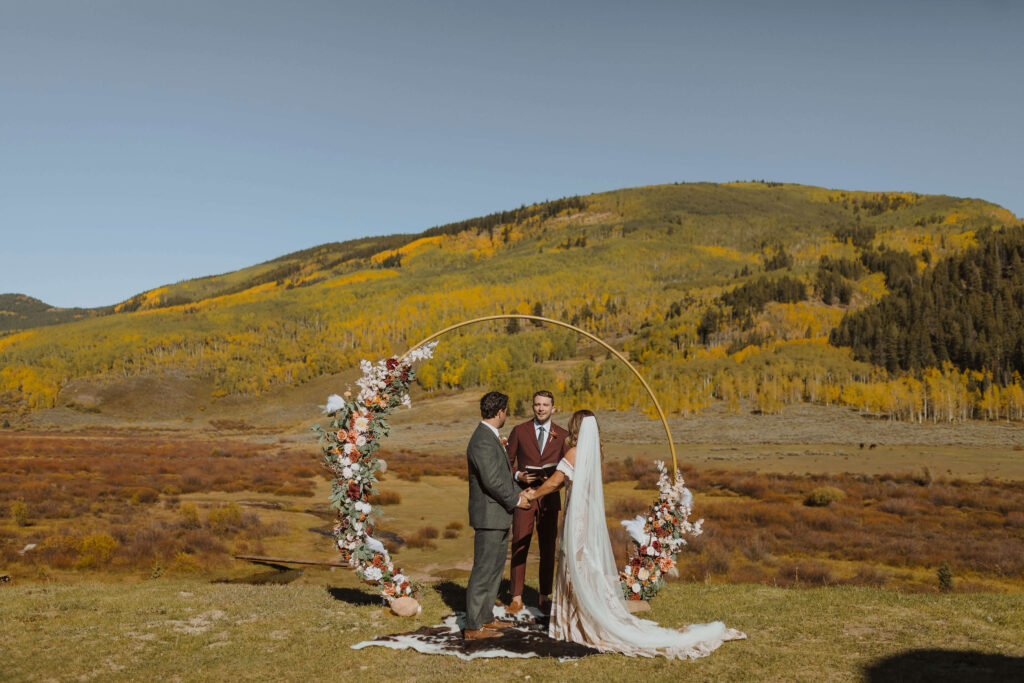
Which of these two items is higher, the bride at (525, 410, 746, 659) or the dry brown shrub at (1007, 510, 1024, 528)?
the bride at (525, 410, 746, 659)

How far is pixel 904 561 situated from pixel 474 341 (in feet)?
414

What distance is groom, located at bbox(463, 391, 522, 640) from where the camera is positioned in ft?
27.2

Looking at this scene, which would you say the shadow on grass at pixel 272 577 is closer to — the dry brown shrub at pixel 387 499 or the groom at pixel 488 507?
the groom at pixel 488 507

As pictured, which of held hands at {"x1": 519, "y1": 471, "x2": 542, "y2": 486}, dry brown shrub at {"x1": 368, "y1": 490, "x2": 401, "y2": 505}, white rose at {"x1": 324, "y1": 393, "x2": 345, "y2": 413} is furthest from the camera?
dry brown shrub at {"x1": 368, "y1": 490, "x2": 401, "y2": 505}

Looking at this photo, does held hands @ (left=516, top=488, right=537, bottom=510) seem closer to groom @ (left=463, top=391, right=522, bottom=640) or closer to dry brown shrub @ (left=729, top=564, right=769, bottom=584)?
groom @ (left=463, top=391, right=522, bottom=640)

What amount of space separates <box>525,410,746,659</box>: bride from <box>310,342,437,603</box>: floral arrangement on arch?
118 inches

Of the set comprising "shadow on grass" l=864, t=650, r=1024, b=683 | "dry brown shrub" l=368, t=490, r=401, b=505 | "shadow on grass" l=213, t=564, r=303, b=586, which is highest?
"shadow on grass" l=864, t=650, r=1024, b=683

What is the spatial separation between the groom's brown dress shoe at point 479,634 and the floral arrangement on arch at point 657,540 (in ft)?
9.15

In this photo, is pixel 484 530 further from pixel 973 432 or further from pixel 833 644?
pixel 973 432

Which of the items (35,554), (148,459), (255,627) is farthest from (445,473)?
(255,627)

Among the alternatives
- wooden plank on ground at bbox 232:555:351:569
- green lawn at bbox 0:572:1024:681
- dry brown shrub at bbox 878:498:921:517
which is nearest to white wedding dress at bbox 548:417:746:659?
green lawn at bbox 0:572:1024:681

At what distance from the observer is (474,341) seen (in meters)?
146

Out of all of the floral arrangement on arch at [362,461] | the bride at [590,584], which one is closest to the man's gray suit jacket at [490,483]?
the bride at [590,584]

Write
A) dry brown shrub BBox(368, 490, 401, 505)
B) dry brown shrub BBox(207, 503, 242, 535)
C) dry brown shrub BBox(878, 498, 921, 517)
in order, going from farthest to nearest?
dry brown shrub BBox(368, 490, 401, 505) < dry brown shrub BBox(878, 498, 921, 517) < dry brown shrub BBox(207, 503, 242, 535)
